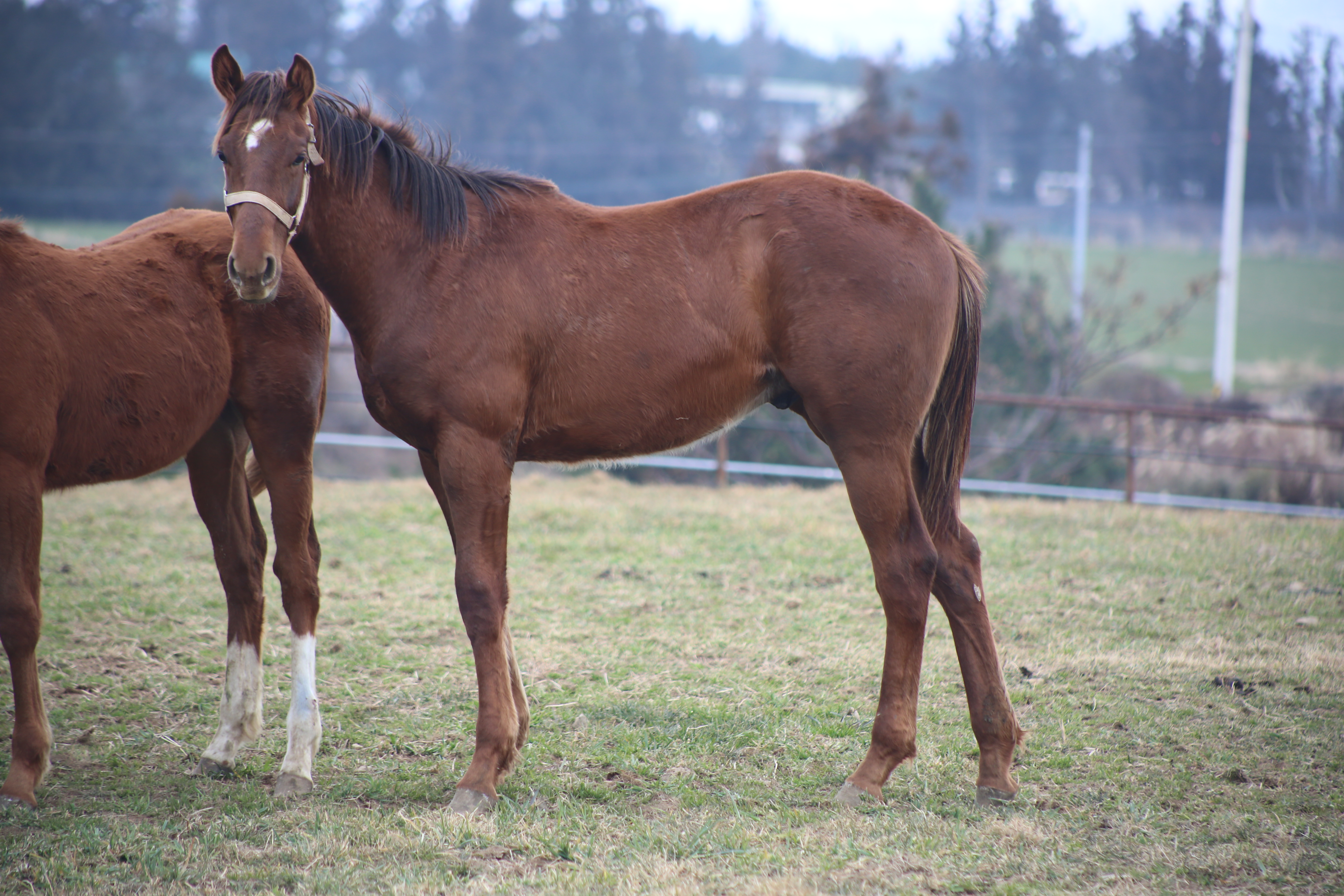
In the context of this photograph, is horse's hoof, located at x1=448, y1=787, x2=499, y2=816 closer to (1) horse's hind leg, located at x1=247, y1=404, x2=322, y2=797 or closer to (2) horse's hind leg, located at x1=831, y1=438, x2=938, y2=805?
(1) horse's hind leg, located at x1=247, y1=404, x2=322, y2=797

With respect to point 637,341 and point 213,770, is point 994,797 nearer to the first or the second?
point 637,341

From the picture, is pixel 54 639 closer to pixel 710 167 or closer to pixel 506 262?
pixel 506 262

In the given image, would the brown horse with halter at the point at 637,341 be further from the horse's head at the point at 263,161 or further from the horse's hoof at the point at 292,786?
the horse's hoof at the point at 292,786

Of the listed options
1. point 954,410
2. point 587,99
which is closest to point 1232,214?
point 954,410

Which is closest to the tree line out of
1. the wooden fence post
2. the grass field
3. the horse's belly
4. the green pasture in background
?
the green pasture in background

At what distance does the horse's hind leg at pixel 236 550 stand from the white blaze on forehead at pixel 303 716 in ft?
0.89

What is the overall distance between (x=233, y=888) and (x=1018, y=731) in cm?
260

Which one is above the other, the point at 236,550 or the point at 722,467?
the point at 236,550

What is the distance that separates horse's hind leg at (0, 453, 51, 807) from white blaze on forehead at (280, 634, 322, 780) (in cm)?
81

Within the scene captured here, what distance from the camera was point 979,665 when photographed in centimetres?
339

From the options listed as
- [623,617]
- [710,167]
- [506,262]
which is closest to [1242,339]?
[710,167]

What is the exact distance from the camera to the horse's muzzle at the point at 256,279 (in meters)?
2.93

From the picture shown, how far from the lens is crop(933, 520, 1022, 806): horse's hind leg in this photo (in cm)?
332

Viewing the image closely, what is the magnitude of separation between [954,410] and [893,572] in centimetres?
67
